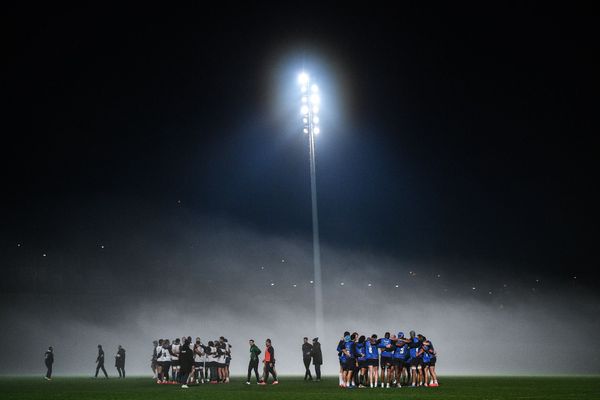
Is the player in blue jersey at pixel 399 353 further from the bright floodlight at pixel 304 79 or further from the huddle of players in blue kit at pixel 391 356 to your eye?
the bright floodlight at pixel 304 79

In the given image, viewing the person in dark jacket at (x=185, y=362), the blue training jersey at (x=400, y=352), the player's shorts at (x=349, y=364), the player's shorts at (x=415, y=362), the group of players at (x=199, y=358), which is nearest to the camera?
the player's shorts at (x=349, y=364)

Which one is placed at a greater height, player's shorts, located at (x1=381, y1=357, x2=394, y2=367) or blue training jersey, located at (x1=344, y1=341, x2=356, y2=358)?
blue training jersey, located at (x1=344, y1=341, x2=356, y2=358)

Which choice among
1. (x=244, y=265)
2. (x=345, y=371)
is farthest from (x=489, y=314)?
(x=345, y=371)

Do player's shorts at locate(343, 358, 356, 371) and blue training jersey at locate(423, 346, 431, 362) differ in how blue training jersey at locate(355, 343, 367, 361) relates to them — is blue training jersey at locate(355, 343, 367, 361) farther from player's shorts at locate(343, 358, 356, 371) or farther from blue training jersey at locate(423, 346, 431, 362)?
blue training jersey at locate(423, 346, 431, 362)

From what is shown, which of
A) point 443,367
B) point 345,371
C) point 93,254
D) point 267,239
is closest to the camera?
point 345,371

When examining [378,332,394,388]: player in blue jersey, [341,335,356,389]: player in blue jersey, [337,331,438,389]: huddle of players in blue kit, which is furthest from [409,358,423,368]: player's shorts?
[341,335,356,389]: player in blue jersey

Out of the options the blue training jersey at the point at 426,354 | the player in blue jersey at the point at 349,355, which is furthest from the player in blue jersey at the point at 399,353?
the player in blue jersey at the point at 349,355

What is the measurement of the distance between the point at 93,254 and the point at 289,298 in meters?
15.9

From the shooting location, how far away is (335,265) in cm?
5669

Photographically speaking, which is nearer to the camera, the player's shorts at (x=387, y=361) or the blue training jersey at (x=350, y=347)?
the blue training jersey at (x=350, y=347)

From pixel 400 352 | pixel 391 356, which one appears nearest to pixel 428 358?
pixel 400 352

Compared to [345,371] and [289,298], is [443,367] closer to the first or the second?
[289,298]

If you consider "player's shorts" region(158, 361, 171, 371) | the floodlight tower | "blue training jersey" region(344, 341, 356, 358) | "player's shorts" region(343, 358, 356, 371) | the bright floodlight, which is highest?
the bright floodlight

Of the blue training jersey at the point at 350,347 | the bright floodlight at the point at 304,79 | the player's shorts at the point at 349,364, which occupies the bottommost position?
the player's shorts at the point at 349,364
